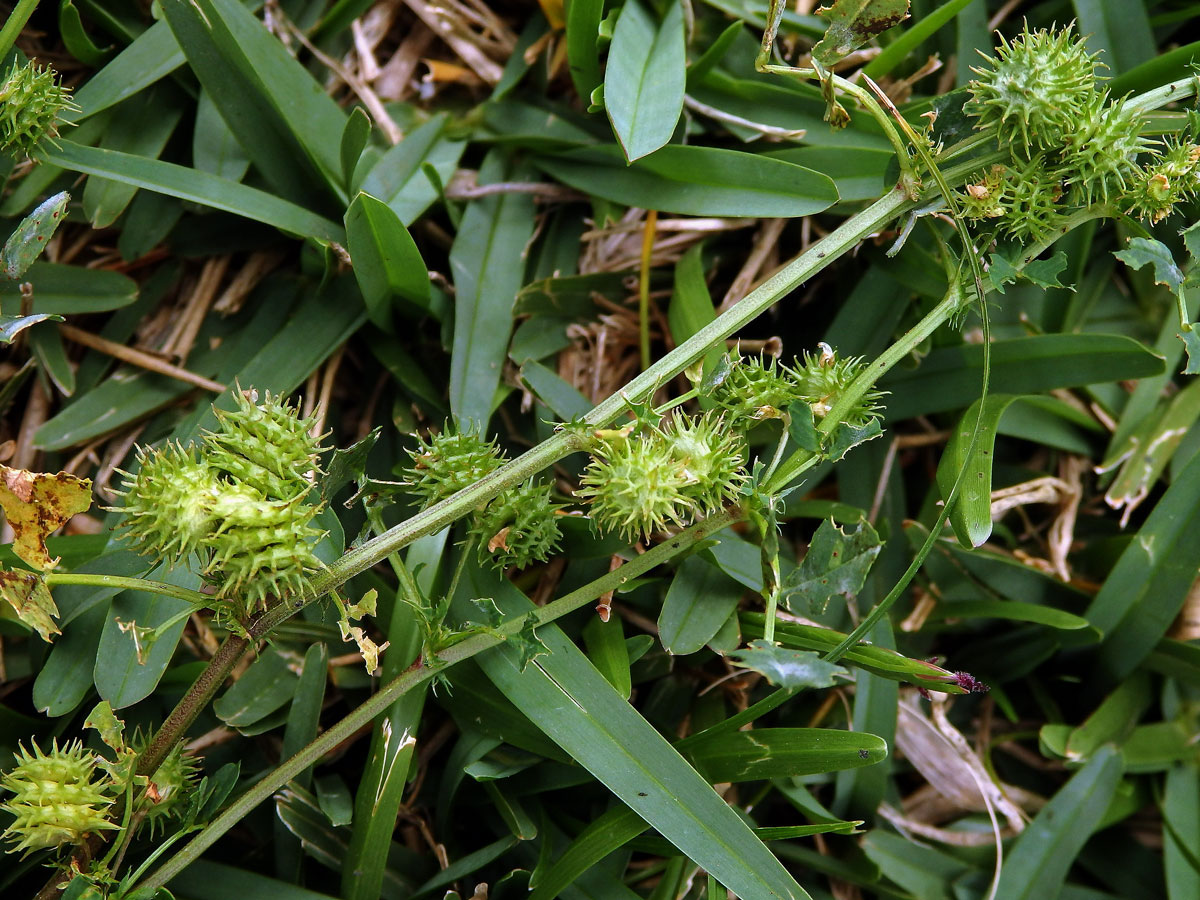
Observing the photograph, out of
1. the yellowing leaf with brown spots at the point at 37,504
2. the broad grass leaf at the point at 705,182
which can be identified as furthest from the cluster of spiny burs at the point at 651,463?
the yellowing leaf with brown spots at the point at 37,504

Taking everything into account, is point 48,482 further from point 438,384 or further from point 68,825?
point 438,384

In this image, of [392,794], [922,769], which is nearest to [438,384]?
[392,794]

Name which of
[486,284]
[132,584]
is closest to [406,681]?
[132,584]

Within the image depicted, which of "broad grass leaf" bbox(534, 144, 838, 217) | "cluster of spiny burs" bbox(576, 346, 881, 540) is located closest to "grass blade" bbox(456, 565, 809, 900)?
"cluster of spiny burs" bbox(576, 346, 881, 540)

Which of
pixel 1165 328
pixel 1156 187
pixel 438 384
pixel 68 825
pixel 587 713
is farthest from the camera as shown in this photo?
pixel 1165 328

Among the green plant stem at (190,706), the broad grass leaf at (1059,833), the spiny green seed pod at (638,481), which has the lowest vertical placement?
the broad grass leaf at (1059,833)

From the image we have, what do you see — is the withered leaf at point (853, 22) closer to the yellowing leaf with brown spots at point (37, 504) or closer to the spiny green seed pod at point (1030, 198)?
the spiny green seed pod at point (1030, 198)
